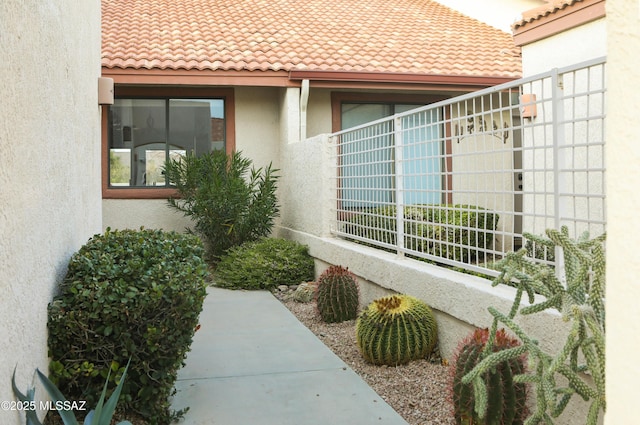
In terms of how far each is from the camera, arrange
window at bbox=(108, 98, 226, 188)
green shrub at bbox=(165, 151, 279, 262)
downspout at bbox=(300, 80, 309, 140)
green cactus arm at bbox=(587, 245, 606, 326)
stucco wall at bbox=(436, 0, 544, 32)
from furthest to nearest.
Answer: stucco wall at bbox=(436, 0, 544, 32) < window at bbox=(108, 98, 226, 188) < downspout at bbox=(300, 80, 309, 140) < green shrub at bbox=(165, 151, 279, 262) < green cactus arm at bbox=(587, 245, 606, 326)

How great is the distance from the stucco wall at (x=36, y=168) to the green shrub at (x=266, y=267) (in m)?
4.22

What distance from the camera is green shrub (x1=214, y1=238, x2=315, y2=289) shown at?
963 centimetres

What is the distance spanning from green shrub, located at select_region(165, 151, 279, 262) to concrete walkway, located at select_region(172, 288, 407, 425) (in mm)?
3379

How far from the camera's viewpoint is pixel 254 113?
12.5 m

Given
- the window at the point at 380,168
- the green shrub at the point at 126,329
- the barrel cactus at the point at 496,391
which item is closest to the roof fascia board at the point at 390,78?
the window at the point at 380,168

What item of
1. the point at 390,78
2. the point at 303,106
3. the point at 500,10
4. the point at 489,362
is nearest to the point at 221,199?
the point at 303,106

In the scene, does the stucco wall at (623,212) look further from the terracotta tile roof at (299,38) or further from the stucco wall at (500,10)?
the stucco wall at (500,10)

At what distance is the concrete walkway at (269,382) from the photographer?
4.45m

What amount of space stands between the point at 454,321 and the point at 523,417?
167cm

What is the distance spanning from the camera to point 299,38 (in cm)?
1325

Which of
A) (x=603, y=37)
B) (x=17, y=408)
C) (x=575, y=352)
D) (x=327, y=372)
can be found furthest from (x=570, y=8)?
(x=17, y=408)

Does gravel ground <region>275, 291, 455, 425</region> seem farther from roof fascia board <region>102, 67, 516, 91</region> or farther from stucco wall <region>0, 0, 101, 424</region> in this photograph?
roof fascia board <region>102, 67, 516, 91</region>

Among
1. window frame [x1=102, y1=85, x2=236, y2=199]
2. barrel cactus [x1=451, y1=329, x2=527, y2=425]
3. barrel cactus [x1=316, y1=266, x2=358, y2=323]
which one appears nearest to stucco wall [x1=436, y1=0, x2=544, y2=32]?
window frame [x1=102, y1=85, x2=236, y2=199]

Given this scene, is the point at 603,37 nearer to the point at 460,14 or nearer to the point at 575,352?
the point at 575,352
